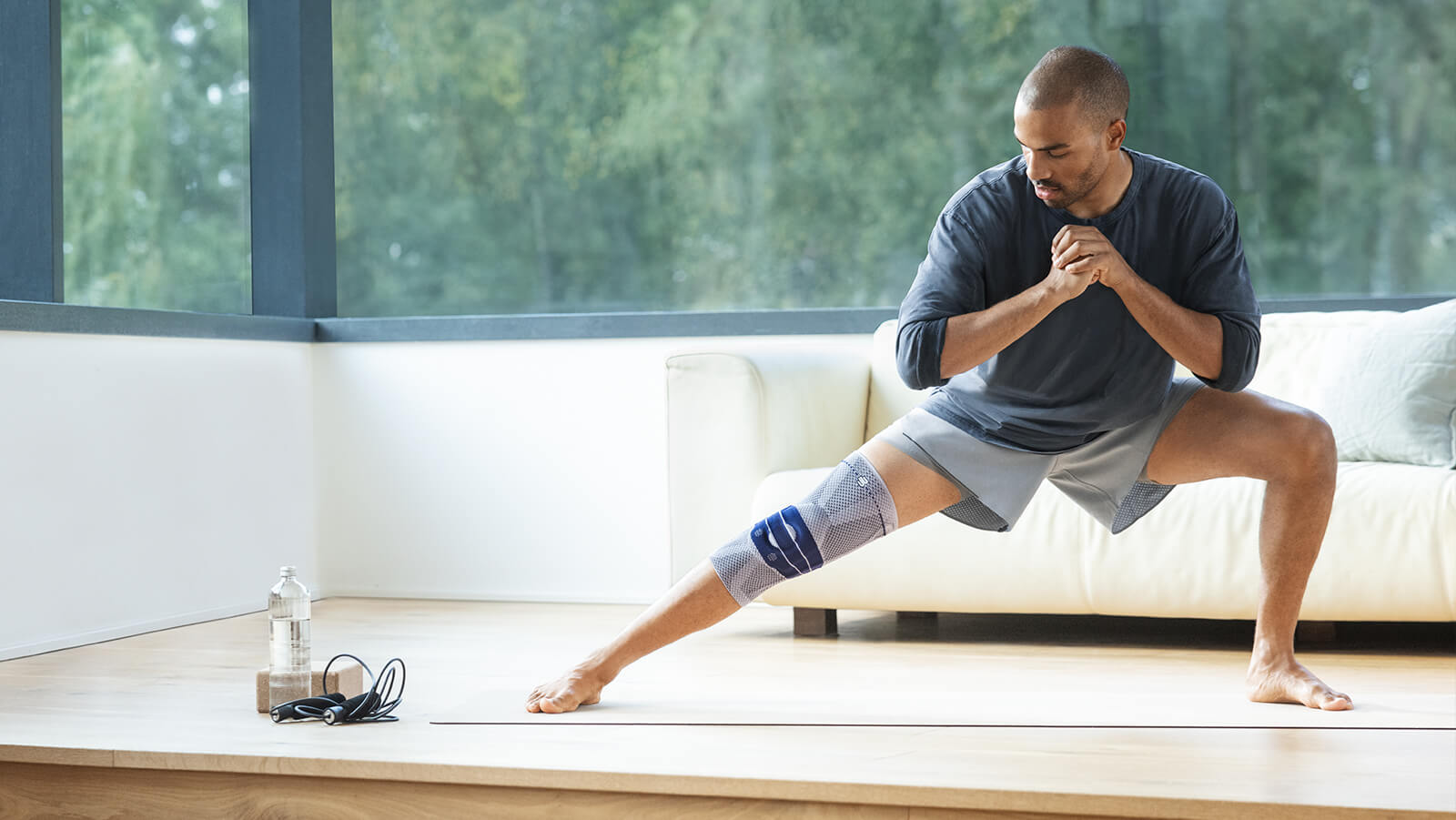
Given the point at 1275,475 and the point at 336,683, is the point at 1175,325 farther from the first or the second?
the point at 336,683

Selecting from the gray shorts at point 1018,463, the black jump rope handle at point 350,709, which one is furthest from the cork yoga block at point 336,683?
the gray shorts at point 1018,463

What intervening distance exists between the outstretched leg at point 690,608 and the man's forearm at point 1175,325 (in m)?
0.42

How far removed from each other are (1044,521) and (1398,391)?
0.82 metres

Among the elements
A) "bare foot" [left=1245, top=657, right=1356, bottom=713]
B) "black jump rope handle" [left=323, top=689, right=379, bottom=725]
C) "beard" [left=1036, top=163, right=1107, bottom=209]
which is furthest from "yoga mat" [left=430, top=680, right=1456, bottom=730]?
"beard" [left=1036, top=163, right=1107, bottom=209]

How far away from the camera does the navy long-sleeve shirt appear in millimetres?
2246

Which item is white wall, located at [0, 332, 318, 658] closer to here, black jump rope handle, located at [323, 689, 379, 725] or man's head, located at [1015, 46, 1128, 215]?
black jump rope handle, located at [323, 689, 379, 725]

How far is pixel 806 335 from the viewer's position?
388cm

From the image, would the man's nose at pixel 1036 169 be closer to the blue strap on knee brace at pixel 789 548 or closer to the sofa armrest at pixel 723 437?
the blue strap on knee brace at pixel 789 548

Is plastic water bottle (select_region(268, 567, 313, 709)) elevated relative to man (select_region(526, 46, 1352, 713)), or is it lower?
lower

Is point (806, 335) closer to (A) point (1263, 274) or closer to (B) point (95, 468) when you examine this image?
(A) point (1263, 274)

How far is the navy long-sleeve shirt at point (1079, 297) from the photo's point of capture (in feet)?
7.37

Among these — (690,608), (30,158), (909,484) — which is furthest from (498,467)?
(909,484)

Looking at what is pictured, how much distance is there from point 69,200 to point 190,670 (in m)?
1.48

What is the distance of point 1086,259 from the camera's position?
81.0 inches
